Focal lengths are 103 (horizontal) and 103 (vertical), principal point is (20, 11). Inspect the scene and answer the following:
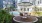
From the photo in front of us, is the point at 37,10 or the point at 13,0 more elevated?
the point at 13,0

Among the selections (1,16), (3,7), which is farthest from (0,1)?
(1,16)

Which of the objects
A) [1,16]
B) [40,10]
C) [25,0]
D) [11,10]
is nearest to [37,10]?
[40,10]

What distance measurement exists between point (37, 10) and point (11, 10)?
29 cm

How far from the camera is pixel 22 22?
109 cm

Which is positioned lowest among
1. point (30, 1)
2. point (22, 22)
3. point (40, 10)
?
point (22, 22)

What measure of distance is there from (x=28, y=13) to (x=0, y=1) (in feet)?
1.10

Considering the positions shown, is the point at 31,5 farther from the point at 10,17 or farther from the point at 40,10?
the point at 10,17

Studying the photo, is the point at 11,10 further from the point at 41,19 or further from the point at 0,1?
the point at 41,19

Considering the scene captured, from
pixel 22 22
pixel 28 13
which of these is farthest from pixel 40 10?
pixel 22 22

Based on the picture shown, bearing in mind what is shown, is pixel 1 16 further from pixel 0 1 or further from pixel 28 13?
pixel 28 13

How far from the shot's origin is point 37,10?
1.14 meters

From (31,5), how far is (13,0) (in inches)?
8.2

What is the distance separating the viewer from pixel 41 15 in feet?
3.73

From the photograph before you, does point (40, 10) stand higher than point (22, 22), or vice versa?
point (40, 10)
